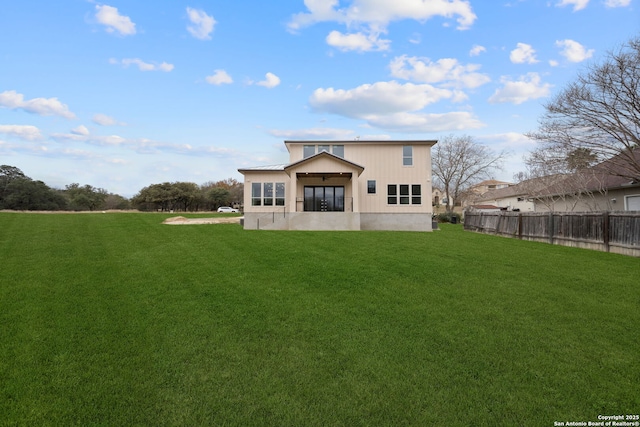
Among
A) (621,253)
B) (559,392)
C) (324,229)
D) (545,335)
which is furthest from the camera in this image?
(324,229)

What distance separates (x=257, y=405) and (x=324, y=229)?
16.8 meters

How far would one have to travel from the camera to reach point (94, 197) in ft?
176

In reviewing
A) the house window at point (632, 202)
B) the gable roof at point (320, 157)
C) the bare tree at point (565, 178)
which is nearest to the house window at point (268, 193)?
the gable roof at point (320, 157)

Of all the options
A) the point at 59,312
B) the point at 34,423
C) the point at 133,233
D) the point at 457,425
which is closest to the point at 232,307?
the point at 59,312

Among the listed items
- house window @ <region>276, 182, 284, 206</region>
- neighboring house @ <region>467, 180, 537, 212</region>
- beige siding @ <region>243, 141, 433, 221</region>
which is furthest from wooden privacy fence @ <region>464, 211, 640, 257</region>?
neighboring house @ <region>467, 180, 537, 212</region>

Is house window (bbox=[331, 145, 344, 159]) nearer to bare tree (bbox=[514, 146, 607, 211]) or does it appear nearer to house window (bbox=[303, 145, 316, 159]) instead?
house window (bbox=[303, 145, 316, 159])

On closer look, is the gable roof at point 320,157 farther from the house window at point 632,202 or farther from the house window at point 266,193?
the house window at point 632,202

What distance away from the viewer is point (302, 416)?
2.96 m

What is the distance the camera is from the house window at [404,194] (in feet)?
74.3

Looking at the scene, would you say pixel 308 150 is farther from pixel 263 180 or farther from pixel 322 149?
pixel 263 180

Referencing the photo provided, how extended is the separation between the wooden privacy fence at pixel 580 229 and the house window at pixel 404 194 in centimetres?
525

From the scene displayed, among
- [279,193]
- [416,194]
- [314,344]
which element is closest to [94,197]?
[279,193]

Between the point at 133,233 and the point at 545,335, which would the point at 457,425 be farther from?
the point at 133,233

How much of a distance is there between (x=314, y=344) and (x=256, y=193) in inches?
755
